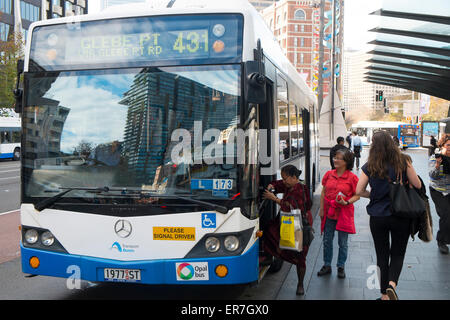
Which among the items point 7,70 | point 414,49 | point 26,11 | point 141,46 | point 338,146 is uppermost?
point 26,11

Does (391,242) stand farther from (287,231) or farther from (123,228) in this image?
(123,228)

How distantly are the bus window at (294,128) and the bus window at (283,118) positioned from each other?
380mm

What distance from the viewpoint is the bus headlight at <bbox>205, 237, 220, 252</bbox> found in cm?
461

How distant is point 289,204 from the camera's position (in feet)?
18.0

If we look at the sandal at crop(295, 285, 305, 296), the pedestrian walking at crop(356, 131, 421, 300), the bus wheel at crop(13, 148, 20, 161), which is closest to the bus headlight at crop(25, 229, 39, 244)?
the sandal at crop(295, 285, 305, 296)

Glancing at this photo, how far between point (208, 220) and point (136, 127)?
42.2 inches

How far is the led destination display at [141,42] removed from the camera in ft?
15.4

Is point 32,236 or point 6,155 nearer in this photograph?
point 32,236

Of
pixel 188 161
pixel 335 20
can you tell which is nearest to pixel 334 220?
pixel 188 161

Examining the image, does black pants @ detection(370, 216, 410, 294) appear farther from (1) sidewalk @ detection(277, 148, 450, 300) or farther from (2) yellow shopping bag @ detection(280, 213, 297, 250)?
(2) yellow shopping bag @ detection(280, 213, 297, 250)

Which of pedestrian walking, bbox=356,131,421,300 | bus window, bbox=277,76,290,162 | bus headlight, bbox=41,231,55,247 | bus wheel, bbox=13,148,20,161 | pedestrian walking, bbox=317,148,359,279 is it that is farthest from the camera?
bus wheel, bbox=13,148,20,161

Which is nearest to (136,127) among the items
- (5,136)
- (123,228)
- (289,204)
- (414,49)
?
(123,228)

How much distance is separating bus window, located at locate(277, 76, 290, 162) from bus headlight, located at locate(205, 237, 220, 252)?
2.15 m

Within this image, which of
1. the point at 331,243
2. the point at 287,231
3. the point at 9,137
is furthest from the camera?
the point at 9,137
